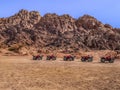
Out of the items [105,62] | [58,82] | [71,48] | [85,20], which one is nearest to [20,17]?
[85,20]

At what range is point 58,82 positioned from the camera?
66.1ft

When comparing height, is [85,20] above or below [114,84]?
above

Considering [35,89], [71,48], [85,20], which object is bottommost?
[35,89]

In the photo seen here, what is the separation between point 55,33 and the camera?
64.5 meters

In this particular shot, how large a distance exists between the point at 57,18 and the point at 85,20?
232 inches

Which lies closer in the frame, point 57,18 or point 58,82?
point 58,82

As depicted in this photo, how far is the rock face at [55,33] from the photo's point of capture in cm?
5751

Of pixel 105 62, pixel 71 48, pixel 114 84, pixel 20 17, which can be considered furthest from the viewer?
pixel 20 17

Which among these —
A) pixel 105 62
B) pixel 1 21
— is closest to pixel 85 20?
pixel 1 21

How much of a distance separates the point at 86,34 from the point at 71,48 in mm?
6166

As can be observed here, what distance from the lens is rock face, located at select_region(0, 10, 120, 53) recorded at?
189ft

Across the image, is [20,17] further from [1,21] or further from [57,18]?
[57,18]

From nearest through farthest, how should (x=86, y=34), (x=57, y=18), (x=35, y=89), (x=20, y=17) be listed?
(x=35, y=89) < (x=86, y=34) < (x=57, y=18) < (x=20, y=17)

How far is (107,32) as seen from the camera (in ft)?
195
